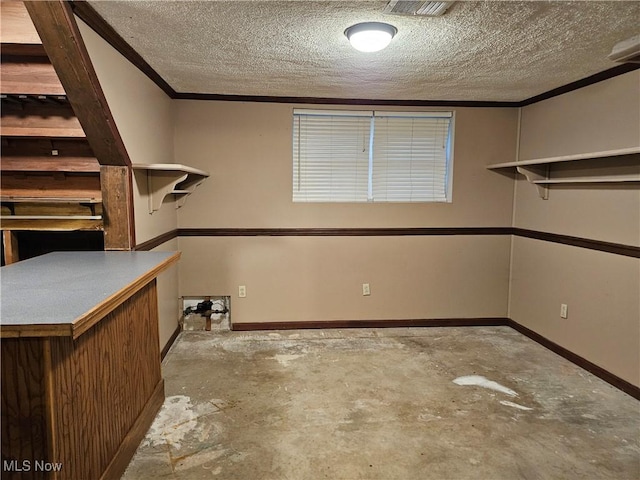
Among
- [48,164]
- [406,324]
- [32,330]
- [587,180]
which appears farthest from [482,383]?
[48,164]

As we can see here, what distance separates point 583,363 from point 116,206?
3.51m

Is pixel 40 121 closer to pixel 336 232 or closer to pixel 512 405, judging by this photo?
pixel 336 232

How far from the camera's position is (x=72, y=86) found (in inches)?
74.7

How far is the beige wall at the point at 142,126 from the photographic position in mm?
2150

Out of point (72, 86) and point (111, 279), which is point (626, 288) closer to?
point (111, 279)

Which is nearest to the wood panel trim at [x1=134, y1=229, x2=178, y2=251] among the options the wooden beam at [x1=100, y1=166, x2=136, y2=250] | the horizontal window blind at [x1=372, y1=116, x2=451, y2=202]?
the wooden beam at [x1=100, y1=166, x2=136, y2=250]

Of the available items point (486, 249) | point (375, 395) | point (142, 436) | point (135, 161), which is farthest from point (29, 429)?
point (486, 249)

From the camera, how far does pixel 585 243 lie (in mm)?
3018

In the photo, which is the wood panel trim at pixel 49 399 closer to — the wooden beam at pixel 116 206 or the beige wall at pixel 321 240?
the wooden beam at pixel 116 206

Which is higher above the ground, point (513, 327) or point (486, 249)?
point (486, 249)

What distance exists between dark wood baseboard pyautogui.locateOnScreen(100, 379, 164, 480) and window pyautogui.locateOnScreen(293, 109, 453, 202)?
2119 millimetres

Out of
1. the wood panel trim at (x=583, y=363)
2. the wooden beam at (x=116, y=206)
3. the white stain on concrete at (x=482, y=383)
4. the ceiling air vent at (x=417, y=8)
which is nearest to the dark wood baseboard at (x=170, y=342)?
the wooden beam at (x=116, y=206)

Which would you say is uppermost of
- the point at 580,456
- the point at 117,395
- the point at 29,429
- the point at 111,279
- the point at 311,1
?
the point at 311,1

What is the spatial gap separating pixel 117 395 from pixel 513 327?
3569 millimetres
